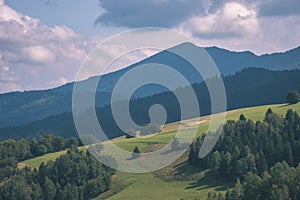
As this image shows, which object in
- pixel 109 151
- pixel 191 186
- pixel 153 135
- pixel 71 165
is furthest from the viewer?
pixel 153 135

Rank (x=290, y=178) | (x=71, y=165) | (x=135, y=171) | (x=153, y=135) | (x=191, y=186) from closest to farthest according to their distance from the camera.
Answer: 1. (x=290, y=178)
2. (x=191, y=186)
3. (x=135, y=171)
4. (x=71, y=165)
5. (x=153, y=135)

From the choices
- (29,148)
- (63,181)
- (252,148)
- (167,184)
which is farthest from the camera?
(29,148)

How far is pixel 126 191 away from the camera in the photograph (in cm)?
12075

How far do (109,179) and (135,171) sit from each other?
7298 millimetres

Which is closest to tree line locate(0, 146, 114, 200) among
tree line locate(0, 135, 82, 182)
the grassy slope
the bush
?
the grassy slope

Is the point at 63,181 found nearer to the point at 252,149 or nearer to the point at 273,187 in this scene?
the point at 252,149

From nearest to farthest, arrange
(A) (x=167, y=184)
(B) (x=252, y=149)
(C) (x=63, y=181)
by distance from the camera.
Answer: (A) (x=167, y=184)
(B) (x=252, y=149)
(C) (x=63, y=181)

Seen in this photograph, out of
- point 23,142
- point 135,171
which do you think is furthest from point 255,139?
point 23,142

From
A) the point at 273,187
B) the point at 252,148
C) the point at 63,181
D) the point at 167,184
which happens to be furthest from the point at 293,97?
the point at 273,187

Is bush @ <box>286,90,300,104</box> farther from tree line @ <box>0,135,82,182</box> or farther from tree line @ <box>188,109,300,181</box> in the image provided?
tree line @ <box>0,135,82,182</box>

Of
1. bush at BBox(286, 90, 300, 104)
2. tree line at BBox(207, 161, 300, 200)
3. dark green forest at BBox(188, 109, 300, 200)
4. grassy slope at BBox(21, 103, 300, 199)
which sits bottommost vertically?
grassy slope at BBox(21, 103, 300, 199)

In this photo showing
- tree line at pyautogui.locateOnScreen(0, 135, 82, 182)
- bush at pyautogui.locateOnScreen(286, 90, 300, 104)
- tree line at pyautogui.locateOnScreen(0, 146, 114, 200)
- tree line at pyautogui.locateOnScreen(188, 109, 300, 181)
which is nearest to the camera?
tree line at pyautogui.locateOnScreen(188, 109, 300, 181)

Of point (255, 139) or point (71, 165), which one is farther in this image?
point (71, 165)

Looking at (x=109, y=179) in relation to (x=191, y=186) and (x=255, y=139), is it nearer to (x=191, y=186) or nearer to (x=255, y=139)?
(x=191, y=186)
